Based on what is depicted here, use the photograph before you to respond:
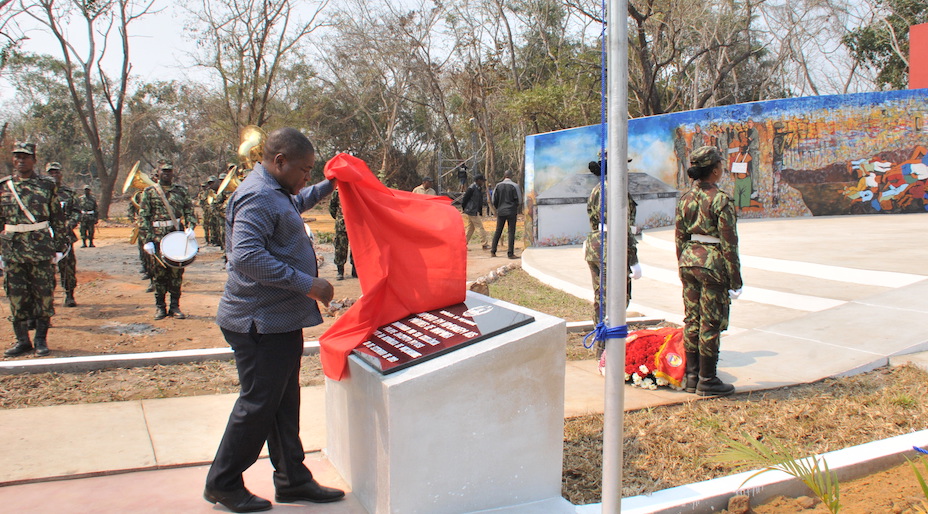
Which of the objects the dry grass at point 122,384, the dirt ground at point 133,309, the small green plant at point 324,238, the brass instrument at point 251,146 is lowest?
the dirt ground at point 133,309

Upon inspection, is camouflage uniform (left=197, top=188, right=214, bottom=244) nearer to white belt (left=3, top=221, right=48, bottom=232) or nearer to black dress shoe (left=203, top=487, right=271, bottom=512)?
Answer: white belt (left=3, top=221, right=48, bottom=232)

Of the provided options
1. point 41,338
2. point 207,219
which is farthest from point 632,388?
point 207,219

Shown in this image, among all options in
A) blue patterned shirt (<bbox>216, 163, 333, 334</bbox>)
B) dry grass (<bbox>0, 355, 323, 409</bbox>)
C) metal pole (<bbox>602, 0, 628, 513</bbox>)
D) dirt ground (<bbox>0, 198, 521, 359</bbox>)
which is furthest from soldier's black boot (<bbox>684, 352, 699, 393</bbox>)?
dirt ground (<bbox>0, 198, 521, 359</bbox>)

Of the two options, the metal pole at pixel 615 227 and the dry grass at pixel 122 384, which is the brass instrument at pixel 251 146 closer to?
the dry grass at pixel 122 384

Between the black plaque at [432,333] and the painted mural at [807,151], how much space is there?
14.1 m

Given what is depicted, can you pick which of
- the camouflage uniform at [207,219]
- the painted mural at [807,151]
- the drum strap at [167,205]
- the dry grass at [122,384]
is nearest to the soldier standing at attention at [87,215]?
the camouflage uniform at [207,219]

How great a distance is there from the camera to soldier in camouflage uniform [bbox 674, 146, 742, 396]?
4906 millimetres

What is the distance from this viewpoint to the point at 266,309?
3119 millimetres

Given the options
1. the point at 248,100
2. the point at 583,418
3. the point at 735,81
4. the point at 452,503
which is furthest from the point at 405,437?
the point at 735,81

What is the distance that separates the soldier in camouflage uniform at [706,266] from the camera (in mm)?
4906

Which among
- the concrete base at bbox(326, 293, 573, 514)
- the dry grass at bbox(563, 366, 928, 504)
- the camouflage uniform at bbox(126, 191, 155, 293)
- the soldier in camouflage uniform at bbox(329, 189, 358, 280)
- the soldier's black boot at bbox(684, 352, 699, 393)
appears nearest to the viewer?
the concrete base at bbox(326, 293, 573, 514)

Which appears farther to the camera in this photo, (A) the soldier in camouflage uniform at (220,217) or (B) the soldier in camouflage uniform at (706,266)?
(A) the soldier in camouflage uniform at (220,217)

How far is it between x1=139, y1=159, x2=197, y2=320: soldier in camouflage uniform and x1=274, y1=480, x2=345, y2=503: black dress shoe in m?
5.91

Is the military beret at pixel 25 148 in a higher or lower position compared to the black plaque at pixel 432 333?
higher
